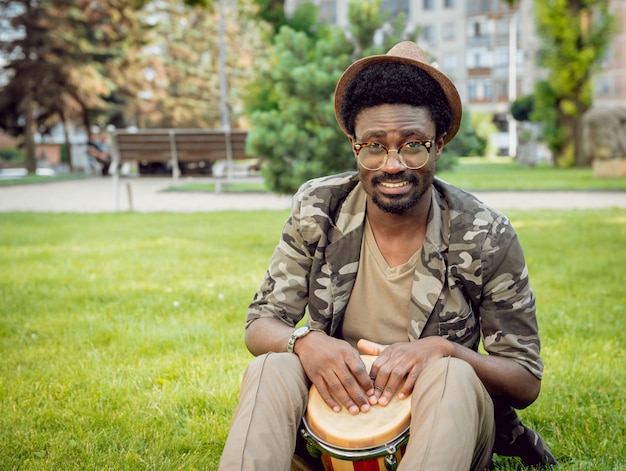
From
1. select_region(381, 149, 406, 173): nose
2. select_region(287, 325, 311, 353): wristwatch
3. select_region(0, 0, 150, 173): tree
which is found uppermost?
select_region(0, 0, 150, 173): tree

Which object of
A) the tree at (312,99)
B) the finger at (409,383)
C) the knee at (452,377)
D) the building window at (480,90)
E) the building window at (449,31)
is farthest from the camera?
the building window at (480,90)

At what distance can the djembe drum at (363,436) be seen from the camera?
2262 mm

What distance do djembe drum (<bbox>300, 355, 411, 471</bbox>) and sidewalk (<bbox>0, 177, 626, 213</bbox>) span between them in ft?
35.0

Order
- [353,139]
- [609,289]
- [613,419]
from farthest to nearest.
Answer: [609,289] < [613,419] < [353,139]

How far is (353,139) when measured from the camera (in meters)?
2.82

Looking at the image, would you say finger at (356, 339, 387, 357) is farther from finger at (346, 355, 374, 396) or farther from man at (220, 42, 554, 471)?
finger at (346, 355, 374, 396)

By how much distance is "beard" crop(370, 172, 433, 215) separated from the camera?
2.68 m

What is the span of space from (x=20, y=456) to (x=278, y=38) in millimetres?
6747

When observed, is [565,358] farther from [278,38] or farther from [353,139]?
[278,38]

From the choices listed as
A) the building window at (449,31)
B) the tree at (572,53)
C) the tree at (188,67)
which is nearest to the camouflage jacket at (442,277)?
the tree at (572,53)

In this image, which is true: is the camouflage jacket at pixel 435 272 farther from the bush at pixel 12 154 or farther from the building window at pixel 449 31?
the building window at pixel 449 31

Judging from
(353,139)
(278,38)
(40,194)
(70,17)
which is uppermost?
(70,17)

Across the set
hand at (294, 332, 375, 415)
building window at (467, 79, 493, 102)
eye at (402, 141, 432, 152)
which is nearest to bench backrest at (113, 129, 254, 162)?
eye at (402, 141, 432, 152)

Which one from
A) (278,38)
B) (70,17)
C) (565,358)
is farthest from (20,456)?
(70,17)
